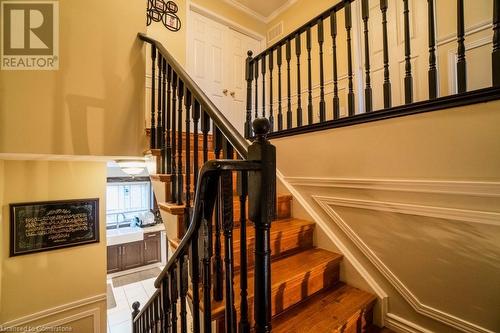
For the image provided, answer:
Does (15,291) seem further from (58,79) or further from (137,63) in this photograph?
(137,63)

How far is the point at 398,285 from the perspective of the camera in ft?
4.81

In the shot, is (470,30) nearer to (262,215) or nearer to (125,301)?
(262,215)

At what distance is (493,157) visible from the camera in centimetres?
108

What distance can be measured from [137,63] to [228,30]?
2.27 metres

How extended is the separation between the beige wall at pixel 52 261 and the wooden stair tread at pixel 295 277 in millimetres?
2384

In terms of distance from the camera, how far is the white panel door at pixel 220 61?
138 inches

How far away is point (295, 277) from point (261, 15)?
13.9 ft

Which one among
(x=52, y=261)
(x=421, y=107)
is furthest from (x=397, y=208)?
(x=52, y=261)

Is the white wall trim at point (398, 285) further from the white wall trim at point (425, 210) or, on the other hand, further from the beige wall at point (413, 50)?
the beige wall at point (413, 50)

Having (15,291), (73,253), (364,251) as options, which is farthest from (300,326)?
(15,291)

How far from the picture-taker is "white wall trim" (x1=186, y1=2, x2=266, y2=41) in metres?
3.47

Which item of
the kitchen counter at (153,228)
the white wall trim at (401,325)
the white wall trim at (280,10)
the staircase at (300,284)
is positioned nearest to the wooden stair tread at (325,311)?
the staircase at (300,284)

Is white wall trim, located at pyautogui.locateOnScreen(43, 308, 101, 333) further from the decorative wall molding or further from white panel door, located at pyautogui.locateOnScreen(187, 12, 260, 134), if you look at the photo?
white panel door, located at pyautogui.locateOnScreen(187, 12, 260, 134)

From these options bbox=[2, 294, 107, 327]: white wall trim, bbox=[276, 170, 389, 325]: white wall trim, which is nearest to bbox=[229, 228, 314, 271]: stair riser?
bbox=[276, 170, 389, 325]: white wall trim
